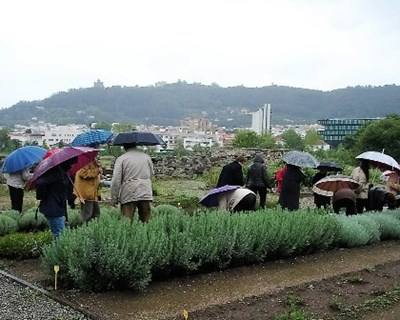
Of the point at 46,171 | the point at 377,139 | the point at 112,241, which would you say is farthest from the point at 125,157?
the point at 377,139

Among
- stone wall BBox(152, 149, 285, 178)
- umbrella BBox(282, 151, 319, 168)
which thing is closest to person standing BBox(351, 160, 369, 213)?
umbrella BBox(282, 151, 319, 168)

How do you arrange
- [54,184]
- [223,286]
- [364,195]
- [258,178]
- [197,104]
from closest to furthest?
[223,286]
[54,184]
[364,195]
[258,178]
[197,104]

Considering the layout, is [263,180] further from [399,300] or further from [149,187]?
[399,300]

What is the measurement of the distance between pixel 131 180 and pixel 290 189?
305cm

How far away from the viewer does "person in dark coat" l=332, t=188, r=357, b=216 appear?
382 inches

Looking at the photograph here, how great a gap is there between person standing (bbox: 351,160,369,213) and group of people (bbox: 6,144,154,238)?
403 cm

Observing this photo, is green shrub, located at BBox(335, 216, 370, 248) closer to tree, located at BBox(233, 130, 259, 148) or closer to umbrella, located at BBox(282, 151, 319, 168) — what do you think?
umbrella, located at BBox(282, 151, 319, 168)

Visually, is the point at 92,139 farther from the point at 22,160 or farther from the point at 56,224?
the point at 56,224

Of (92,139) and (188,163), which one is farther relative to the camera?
(188,163)

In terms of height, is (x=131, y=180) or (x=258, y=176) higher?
(x=131, y=180)

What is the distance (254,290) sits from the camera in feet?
20.0

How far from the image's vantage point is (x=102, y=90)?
141000 millimetres

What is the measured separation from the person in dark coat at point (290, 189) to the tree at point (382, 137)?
44.8 meters

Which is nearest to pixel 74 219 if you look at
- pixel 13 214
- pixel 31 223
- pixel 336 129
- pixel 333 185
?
pixel 31 223
